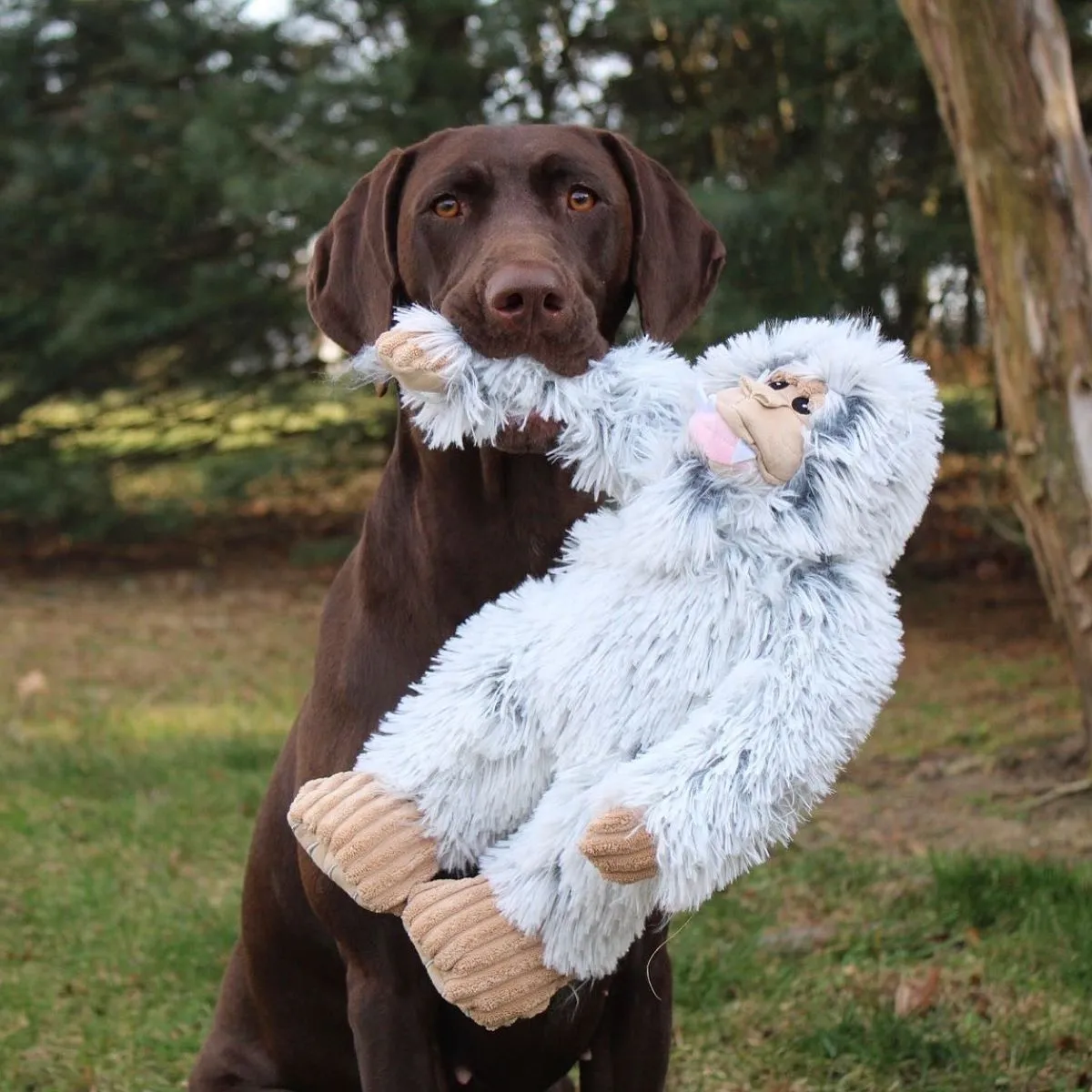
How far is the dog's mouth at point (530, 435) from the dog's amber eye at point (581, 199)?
18.7 inches

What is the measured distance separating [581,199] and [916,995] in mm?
1982

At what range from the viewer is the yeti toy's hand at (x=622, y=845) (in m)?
1.77

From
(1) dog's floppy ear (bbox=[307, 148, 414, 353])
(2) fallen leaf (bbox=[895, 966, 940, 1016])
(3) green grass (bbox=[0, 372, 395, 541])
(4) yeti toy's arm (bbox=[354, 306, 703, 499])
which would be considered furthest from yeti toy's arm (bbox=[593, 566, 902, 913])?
(3) green grass (bbox=[0, 372, 395, 541])

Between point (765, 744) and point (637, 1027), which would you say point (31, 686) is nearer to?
point (637, 1027)

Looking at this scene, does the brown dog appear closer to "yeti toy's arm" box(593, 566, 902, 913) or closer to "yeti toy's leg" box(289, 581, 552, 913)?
"yeti toy's leg" box(289, 581, 552, 913)

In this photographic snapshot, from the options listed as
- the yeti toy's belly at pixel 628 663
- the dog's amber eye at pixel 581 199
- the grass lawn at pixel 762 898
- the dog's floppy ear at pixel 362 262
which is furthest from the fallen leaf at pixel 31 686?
the yeti toy's belly at pixel 628 663

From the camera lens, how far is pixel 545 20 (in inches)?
294

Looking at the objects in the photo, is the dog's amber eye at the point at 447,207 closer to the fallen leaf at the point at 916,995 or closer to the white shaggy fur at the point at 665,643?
the white shaggy fur at the point at 665,643

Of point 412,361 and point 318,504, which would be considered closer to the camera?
point 412,361

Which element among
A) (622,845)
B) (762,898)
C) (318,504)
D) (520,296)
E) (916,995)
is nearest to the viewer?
(622,845)

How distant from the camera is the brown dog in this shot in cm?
231

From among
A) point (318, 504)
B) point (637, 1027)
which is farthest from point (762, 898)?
point (318, 504)

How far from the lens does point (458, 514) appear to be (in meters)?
2.34

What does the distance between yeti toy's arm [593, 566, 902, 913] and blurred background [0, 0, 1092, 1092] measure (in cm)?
149
